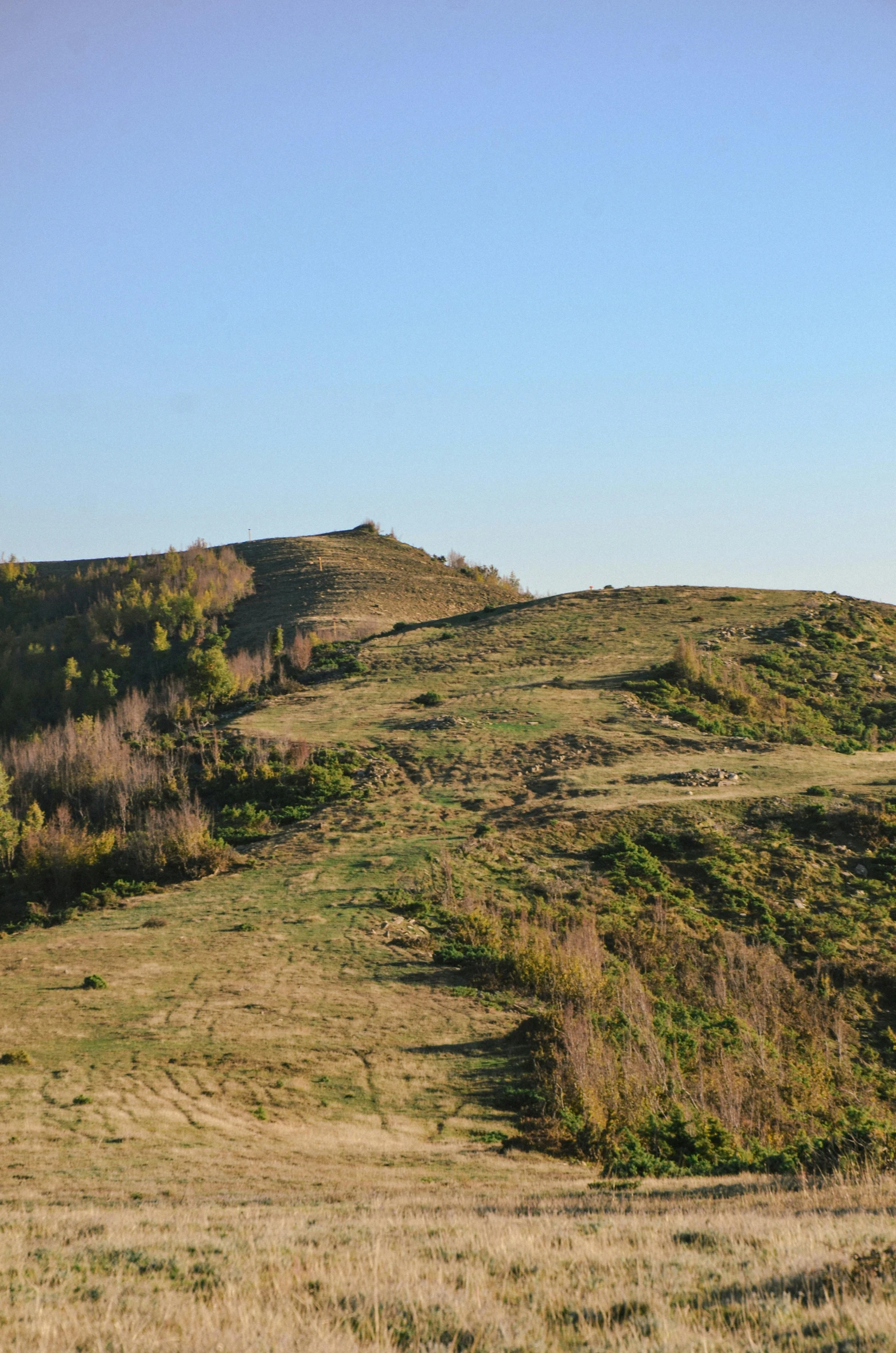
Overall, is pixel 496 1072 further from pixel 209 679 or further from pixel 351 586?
pixel 351 586

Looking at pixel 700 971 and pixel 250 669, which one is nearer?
pixel 700 971

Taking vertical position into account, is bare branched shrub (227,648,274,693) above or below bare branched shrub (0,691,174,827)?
above

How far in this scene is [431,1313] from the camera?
6.87 metres

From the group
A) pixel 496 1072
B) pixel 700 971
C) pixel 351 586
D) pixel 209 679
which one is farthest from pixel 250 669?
pixel 496 1072

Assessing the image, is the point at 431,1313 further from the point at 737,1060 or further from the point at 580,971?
the point at 580,971

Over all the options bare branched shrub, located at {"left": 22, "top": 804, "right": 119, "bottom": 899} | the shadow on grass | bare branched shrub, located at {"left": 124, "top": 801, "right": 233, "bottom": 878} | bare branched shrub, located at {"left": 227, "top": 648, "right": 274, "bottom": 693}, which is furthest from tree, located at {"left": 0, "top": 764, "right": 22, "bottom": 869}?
the shadow on grass

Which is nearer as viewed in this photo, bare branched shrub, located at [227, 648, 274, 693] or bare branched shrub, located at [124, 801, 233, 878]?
bare branched shrub, located at [124, 801, 233, 878]

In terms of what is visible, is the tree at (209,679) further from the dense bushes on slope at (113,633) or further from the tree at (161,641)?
the tree at (161,641)

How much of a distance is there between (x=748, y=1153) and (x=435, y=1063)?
520 cm

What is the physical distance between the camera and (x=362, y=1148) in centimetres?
1459

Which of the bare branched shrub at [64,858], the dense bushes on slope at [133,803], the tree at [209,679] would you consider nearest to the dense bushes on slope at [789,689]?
the dense bushes on slope at [133,803]

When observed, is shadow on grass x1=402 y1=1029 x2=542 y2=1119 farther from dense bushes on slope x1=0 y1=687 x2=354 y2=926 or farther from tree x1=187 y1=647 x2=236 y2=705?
tree x1=187 y1=647 x2=236 y2=705

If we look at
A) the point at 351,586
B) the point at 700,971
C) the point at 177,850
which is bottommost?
the point at 700,971

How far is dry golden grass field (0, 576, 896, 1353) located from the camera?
6820 millimetres
